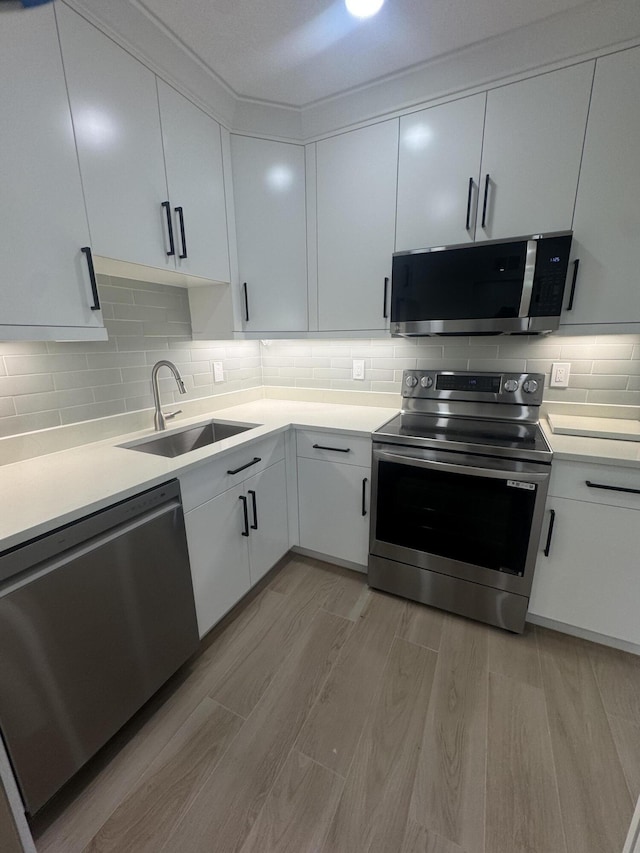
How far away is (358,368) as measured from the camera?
232cm

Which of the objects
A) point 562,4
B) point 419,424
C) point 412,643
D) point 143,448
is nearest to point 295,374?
point 419,424

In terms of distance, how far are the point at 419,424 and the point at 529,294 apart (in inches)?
30.6

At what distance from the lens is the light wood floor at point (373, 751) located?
3.37ft

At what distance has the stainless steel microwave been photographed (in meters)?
1.50

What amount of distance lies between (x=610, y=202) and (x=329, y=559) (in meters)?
2.19

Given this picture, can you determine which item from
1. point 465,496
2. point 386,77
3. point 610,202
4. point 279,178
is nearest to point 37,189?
point 279,178

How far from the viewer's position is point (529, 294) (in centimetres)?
152

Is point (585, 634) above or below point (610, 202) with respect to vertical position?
below

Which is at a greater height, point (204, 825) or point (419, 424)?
point (419, 424)

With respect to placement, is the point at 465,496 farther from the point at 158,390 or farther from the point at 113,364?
the point at 113,364

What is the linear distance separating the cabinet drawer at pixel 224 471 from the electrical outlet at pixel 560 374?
1492mm

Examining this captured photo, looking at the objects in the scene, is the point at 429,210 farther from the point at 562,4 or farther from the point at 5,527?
the point at 5,527

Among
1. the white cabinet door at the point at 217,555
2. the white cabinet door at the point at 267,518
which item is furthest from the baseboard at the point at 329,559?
the white cabinet door at the point at 217,555

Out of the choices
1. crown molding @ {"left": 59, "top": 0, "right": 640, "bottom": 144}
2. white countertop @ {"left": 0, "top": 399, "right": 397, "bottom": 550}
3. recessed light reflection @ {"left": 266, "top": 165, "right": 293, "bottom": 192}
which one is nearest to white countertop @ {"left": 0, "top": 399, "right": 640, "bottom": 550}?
white countertop @ {"left": 0, "top": 399, "right": 397, "bottom": 550}
